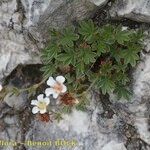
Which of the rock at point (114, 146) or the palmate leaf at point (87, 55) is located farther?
the rock at point (114, 146)

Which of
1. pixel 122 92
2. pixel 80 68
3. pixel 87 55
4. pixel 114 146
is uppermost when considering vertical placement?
pixel 87 55

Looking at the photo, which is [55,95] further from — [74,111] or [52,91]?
[74,111]

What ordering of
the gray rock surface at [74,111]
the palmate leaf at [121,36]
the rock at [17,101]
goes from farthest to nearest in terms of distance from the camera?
1. the rock at [17,101]
2. the gray rock surface at [74,111]
3. the palmate leaf at [121,36]

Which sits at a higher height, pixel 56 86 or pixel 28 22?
pixel 28 22

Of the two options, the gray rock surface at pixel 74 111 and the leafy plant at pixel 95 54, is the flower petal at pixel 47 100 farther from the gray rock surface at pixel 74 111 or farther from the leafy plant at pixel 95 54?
the gray rock surface at pixel 74 111

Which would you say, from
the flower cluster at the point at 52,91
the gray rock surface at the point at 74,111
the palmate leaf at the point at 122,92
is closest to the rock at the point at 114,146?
the gray rock surface at the point at 74,111

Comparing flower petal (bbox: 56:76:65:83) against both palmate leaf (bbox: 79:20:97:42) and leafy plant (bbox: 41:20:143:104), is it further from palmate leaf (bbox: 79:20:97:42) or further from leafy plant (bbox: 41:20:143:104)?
palmate leaf (bbox: 79:20:97:42)

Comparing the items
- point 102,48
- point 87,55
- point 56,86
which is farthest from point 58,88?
point 102,48

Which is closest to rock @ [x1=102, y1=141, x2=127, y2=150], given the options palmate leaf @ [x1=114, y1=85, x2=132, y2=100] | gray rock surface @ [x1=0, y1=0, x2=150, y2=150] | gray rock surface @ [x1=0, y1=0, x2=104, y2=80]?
gray rock surface @ [x1=0, y1=0, x2=150, y2=150]
